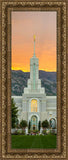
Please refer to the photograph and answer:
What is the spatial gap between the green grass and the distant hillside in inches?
58.1

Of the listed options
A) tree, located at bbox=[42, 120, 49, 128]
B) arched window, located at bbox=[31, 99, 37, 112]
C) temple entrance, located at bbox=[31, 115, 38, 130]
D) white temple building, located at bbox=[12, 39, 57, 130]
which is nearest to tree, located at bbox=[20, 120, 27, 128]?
white temple building, located at bbox=[12, 39, 57, 130]

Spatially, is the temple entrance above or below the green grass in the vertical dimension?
above

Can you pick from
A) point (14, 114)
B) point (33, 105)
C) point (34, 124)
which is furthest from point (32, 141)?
point (33, 105)

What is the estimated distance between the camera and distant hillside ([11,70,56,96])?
7055mm

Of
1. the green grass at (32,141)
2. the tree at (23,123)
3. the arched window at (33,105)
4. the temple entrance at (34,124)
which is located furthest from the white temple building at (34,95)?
the green grass at (32,141)

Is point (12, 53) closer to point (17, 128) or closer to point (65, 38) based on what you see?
point (65, 38)

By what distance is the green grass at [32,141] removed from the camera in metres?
6.68

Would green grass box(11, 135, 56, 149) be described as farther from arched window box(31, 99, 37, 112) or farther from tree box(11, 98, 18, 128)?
arched window box(31, 99, 37, 112)

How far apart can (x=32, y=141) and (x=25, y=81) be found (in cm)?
205

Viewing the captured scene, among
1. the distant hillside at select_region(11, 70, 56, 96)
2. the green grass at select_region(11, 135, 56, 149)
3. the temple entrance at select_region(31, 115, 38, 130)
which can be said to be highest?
the distant hillside at select_region(11, 70, 56, 96)

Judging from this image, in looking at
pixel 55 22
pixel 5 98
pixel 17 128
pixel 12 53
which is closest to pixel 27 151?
pixel 17 128

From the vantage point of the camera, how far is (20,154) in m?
6.55

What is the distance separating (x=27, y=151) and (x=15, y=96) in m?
1.88

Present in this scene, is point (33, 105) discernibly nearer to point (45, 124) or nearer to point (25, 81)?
point (45, 124)
